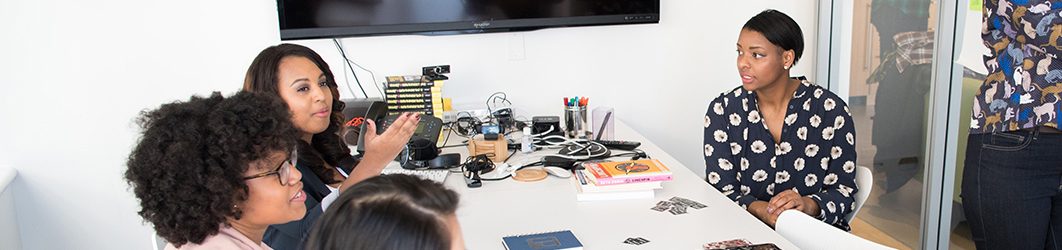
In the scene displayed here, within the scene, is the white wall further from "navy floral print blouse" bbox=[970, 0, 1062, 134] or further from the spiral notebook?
the spiral notebook

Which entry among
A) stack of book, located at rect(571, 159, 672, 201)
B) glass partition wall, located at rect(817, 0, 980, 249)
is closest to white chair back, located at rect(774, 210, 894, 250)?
stack of book, located at rect(571, 159, 672, 201)

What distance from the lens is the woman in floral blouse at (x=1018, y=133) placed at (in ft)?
5.52

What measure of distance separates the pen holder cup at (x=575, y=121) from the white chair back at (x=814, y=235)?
1.15 metres

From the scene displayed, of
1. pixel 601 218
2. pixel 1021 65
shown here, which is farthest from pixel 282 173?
pixel 1021 65

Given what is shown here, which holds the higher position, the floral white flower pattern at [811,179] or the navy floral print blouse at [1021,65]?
the navy floral print blouse at [1021,65]

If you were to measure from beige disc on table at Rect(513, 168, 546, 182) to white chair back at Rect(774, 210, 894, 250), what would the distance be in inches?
27.2

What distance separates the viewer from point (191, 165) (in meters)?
0.92

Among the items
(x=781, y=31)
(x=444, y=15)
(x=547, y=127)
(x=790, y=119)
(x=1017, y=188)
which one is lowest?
(x=1017, y=188)

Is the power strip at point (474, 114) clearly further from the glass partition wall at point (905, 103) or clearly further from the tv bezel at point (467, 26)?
the glass partition wall at point (905, 103)

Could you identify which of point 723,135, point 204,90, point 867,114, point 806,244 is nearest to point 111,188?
point 204,90

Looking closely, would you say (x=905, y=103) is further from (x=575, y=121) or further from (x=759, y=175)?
(x=575, y=121)

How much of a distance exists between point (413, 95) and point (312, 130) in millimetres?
899

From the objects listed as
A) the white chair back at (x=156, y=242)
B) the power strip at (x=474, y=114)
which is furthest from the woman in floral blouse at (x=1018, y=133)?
the white chair back at (x=156, y=242)

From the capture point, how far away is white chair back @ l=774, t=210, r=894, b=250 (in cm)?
122
